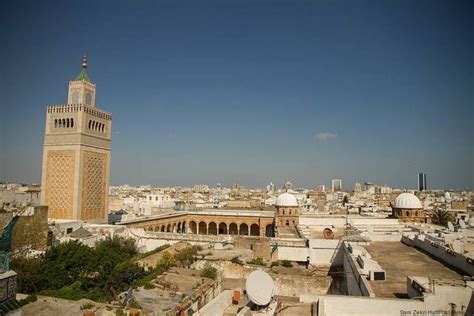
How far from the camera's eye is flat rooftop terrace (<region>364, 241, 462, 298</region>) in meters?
9.88

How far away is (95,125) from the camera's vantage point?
26.5 meters

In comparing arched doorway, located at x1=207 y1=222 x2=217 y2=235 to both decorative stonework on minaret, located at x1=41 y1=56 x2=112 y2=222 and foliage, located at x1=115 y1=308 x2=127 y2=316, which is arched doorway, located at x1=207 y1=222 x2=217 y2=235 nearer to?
decorative stonework on minaret, located at x1=41 y1=56 x2=112 y2=222

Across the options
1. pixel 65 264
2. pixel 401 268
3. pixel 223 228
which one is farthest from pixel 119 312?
pixel 223 228

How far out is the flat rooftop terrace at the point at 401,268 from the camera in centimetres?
988

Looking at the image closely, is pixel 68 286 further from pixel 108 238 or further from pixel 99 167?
pixel 99 167

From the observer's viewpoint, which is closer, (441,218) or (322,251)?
(322,251)

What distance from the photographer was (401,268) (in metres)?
12.4

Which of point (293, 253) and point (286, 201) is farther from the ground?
point (286, 201)

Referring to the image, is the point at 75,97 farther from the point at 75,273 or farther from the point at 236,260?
the point at 236,260

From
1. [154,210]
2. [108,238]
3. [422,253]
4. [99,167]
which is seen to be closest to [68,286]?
[108,238]

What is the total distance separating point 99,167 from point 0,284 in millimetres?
23500

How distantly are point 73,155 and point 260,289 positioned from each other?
19.5m

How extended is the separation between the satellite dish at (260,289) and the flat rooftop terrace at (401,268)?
8.65 ft

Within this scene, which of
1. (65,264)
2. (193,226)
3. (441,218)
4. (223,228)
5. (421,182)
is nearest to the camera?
(65,264)
